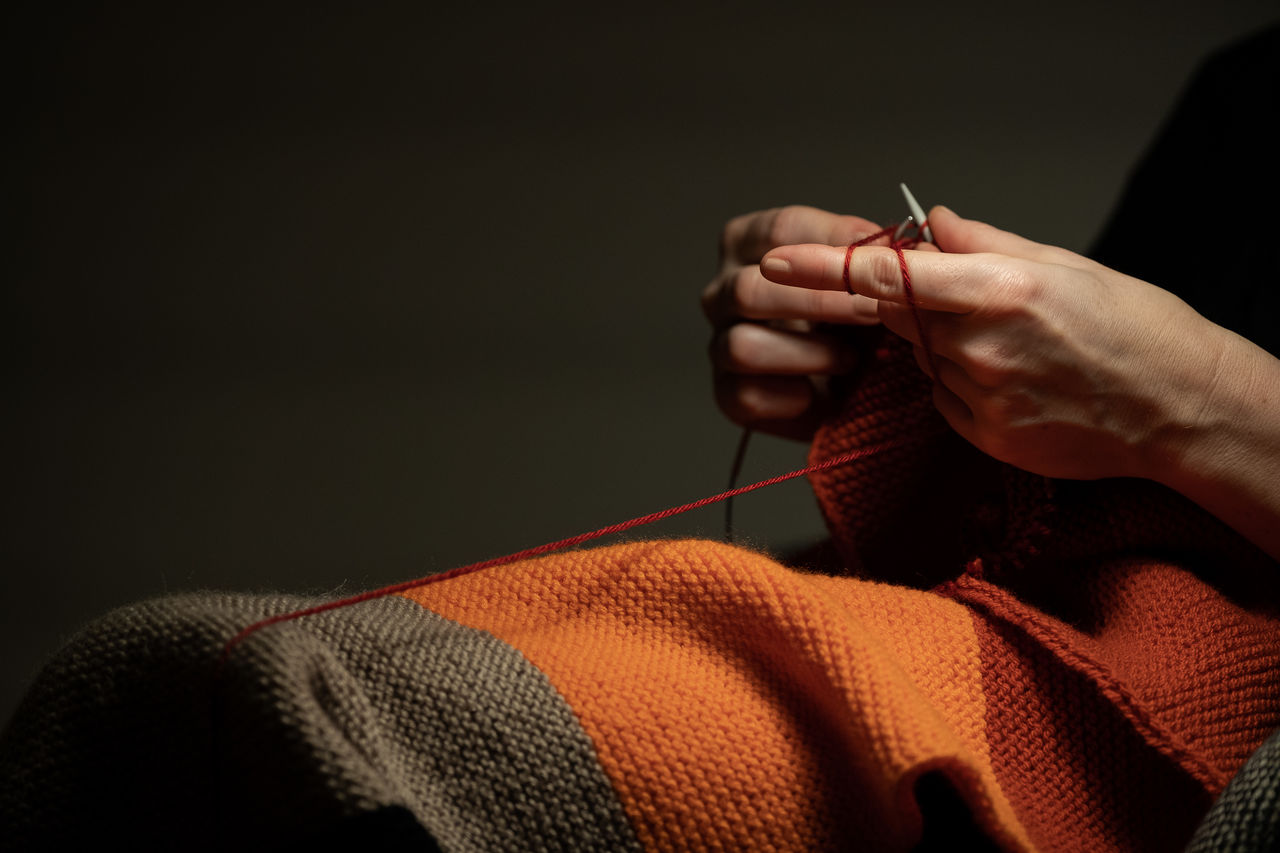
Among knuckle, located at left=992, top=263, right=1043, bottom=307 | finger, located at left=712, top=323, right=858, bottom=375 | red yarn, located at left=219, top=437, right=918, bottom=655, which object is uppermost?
knuckle, located at left=992, top=263, right=1043, bottom=307

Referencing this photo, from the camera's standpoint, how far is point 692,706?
1.44ft

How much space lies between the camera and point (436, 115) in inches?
56.0

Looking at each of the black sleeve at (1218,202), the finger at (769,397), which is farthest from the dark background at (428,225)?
the finger at (769,397)

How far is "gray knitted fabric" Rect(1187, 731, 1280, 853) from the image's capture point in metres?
0.37

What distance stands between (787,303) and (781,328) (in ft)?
0.15

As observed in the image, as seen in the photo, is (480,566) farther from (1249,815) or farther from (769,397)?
(1249,815)

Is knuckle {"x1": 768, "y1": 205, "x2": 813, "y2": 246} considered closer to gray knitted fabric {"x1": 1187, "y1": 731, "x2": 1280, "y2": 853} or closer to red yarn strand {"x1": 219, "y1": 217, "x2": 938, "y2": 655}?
red yarn strand {"x1": 219, "y1": 217, "x2": 938, "y2": 655}

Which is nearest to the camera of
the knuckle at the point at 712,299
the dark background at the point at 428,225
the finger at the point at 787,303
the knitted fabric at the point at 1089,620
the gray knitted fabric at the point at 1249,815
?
the gray knitted fabric at the point at 1249,815

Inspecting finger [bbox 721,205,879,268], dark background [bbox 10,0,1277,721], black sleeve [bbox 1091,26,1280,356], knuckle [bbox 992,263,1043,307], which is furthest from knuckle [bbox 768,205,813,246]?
dark background [bbox 10,0,1277,721]

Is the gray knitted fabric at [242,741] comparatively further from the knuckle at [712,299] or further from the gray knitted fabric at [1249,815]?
the knuckle at [712,299]

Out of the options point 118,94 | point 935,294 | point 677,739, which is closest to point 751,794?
point 677,739

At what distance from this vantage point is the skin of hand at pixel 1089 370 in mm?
519

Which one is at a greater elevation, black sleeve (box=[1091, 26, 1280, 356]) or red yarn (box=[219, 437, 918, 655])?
black sleeve (box=[1091, 26, 1280, 356])

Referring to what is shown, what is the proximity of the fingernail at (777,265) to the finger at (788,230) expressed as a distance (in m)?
0.15
